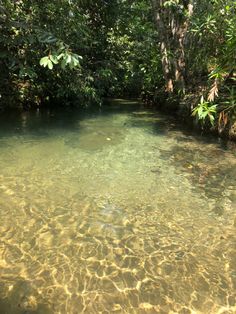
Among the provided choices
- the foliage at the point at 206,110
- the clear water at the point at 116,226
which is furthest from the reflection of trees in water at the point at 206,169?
the foliage at the point at 206,110

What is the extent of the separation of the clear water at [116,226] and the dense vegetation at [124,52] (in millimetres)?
2310

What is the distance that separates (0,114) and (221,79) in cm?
829

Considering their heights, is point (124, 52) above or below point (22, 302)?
above

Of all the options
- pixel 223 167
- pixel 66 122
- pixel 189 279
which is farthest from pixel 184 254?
pixel 66 122

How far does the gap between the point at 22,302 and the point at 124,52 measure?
17.3 m

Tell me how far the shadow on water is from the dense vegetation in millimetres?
4526

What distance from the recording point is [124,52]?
18.9 metres

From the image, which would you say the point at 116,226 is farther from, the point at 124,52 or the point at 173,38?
the point at 124,52

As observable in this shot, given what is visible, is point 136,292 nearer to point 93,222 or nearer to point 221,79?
point 93,222

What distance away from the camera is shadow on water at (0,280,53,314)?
3422 mm

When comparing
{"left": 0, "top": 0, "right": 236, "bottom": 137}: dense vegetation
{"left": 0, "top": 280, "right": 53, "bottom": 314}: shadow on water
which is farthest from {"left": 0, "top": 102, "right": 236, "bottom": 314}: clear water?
{"left": 0, "top": 0, "right": 236, "bottom": 137}: dense vegetation

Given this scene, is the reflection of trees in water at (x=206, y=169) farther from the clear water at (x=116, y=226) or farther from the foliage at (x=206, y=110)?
the foliage at (x=206, y=110)

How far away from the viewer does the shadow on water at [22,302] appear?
3.42m

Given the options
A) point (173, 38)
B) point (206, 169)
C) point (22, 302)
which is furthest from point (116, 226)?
point (173, 38)
